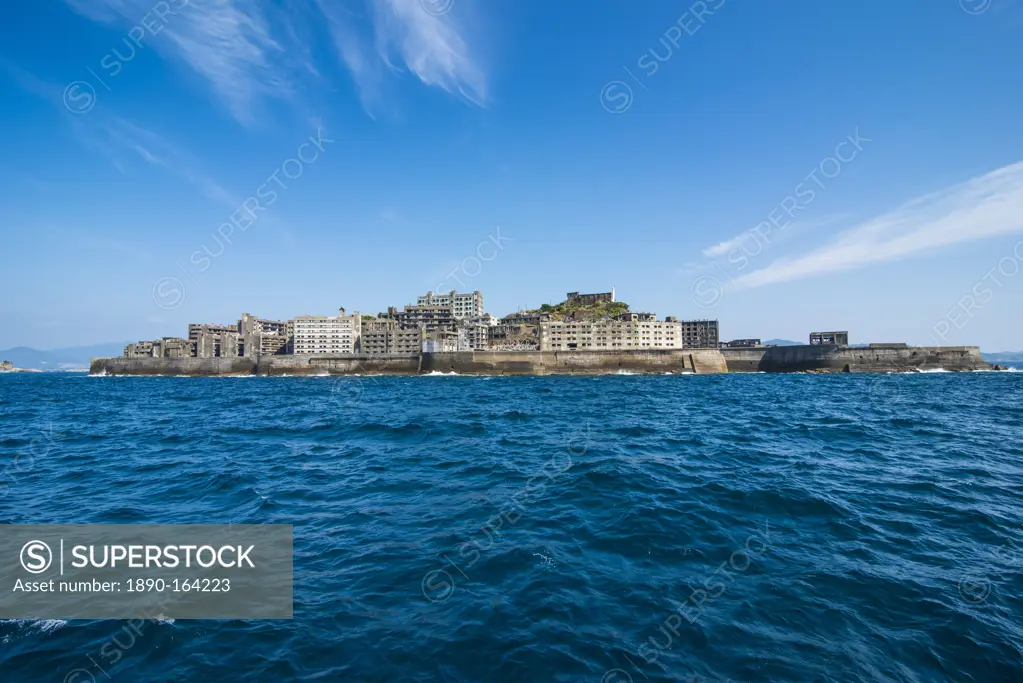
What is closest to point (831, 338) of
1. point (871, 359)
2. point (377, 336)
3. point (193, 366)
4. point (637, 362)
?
point (871, 359)

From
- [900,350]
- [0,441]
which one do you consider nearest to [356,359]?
[0,441]

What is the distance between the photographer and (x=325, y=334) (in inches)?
5384

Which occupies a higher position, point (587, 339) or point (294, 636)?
point (587, 339)

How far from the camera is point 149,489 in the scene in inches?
521

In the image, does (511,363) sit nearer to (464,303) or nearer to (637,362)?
(637,362)

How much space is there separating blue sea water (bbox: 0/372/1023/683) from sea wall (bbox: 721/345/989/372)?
85940 mm

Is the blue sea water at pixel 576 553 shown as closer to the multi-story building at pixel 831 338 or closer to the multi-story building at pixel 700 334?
the multi-story building at pixel 831 338

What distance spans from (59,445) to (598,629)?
26.5 metres

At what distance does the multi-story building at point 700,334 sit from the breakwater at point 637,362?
129 ft

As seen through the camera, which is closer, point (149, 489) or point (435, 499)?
point (435, 499)

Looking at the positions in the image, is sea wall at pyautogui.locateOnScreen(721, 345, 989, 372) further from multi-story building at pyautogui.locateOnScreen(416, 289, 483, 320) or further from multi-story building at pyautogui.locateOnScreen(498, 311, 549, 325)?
multi-story building at pyautogui.locateOnScreen(416, 289, 483, 320)

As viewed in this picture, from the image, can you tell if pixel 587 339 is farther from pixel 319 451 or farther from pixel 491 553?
pixel 491 553

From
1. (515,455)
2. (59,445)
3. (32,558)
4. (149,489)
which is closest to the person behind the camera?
(32,558)

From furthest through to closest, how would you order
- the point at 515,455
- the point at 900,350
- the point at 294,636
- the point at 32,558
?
the point at 900,350, the point at 515,455, the point at 32,558, the point at 294,636
